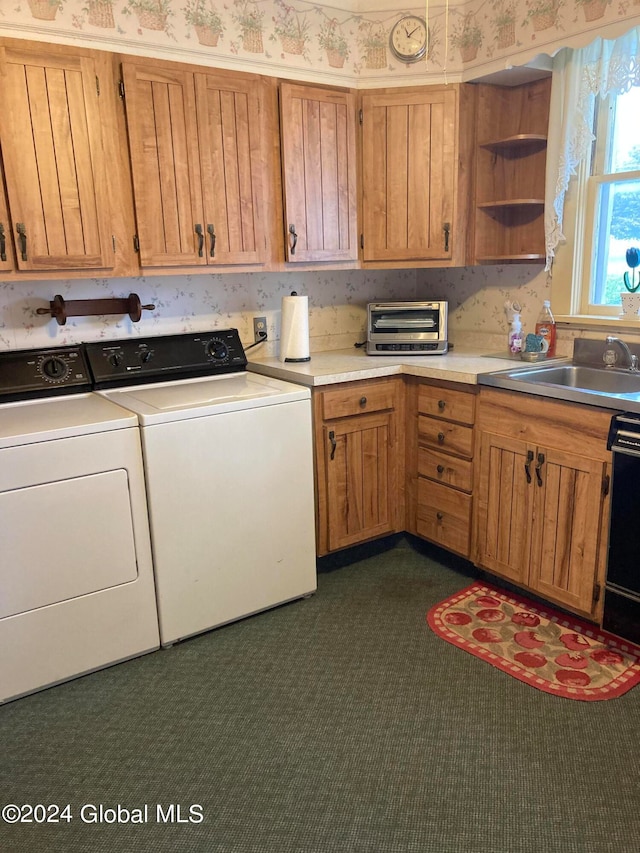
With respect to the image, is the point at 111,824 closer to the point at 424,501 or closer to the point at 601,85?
the point at 424,501

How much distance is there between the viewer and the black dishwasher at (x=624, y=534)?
210cm

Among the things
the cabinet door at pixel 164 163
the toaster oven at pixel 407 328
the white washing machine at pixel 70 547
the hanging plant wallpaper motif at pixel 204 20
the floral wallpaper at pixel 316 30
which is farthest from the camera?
the toaster oven at pixel 407 328

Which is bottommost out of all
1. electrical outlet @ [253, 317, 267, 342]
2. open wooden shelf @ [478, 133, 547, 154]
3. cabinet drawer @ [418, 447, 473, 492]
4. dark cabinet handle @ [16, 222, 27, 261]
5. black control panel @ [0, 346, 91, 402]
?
cabinet drawer @ [418, 447, 473, 492]

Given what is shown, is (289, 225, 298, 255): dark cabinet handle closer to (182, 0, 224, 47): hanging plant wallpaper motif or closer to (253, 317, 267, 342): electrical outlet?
(253, 317, 267, 342): electrical outlet

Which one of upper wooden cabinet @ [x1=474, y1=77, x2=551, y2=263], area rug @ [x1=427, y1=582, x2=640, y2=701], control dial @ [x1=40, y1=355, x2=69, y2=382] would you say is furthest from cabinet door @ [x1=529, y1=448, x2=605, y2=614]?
control dial @ [x1=40, y1=355, x2=69, y2=382]

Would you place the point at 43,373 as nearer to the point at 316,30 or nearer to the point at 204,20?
the point at 204,20

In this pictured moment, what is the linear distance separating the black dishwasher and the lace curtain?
116 cm

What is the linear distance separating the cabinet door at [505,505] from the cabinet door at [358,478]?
0.47 meters

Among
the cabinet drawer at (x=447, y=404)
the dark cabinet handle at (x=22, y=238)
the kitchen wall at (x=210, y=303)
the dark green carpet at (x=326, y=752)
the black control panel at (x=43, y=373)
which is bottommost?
the dark green carpet at (x=326, y=752)

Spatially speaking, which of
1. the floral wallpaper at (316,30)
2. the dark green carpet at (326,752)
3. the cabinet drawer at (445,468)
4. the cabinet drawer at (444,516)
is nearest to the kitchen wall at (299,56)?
the floral wallpaper at (316,30)

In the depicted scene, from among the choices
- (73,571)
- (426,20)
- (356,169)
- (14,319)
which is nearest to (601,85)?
(426,20)

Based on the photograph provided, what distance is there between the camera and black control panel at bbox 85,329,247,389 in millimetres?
2715

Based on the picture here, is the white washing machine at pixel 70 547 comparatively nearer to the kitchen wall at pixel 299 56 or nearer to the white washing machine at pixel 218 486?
the white washing machine at pixel 218 486

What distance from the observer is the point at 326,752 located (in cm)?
188
